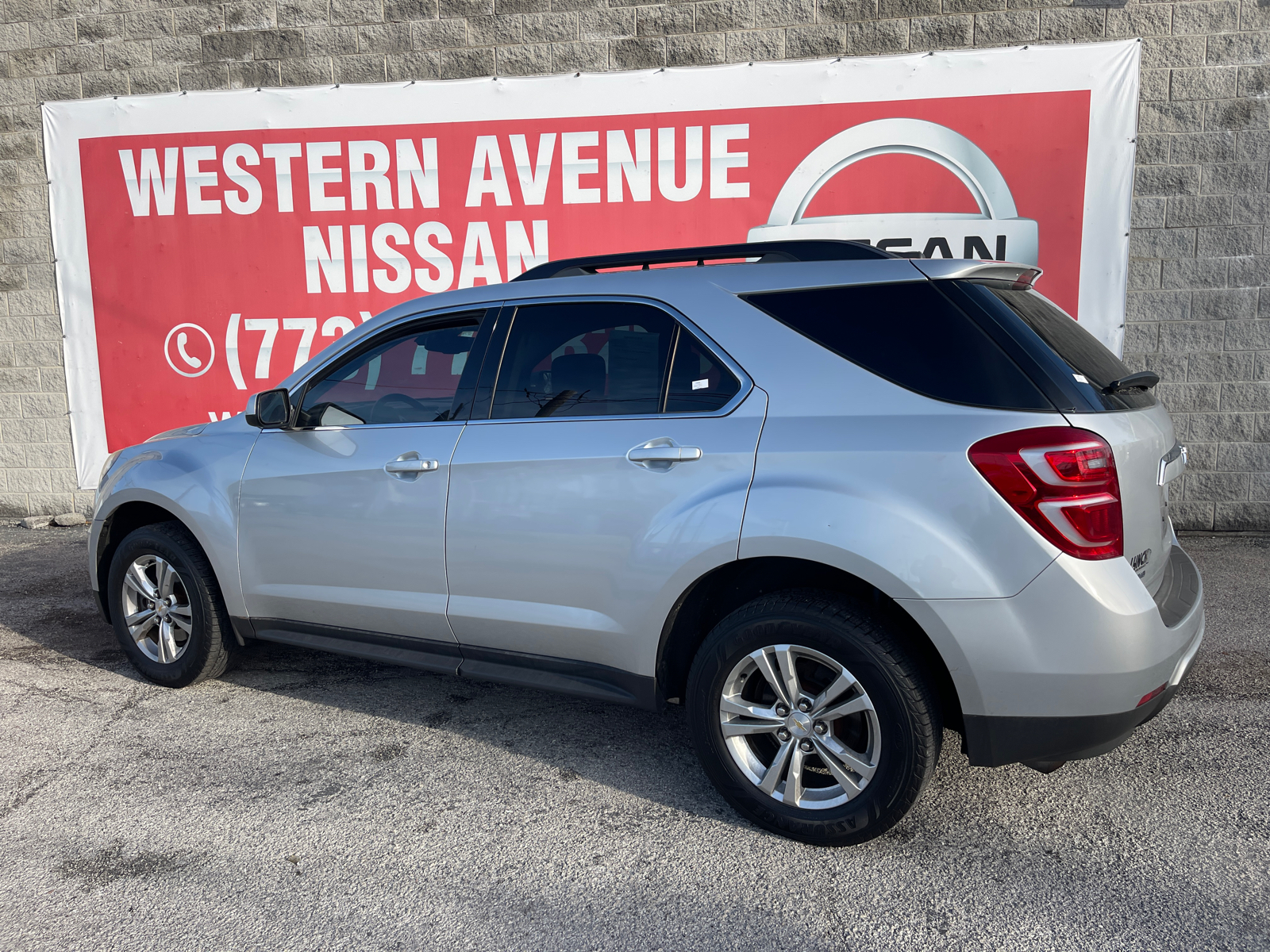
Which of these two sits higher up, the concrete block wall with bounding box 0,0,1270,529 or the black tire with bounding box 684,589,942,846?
the concrete block wall with bounding box 0,0,1270,529

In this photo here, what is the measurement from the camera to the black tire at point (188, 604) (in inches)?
157

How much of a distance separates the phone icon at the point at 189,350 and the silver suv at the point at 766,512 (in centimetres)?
448

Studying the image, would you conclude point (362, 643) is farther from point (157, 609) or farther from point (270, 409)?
point (157, 609)

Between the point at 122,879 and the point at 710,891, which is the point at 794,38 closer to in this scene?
the point at 710,891

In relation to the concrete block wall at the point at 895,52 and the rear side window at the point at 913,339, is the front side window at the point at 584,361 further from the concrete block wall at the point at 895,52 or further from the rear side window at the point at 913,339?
the concrete block wall at the point at 895,52

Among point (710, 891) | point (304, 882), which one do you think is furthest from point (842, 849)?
point (304, 882)

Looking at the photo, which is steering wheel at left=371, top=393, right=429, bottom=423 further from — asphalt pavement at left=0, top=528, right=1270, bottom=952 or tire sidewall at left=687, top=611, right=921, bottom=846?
tire sidewall at left=687, top=611, right=921, bottom=846

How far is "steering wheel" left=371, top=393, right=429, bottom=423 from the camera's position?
3.50 metres

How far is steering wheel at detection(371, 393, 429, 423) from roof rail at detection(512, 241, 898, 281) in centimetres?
64

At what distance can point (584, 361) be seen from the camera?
3.19 m

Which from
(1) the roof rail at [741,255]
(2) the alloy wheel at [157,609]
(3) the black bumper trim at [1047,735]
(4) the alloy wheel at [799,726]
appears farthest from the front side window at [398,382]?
(3) the black bumper trim at [1047,735]

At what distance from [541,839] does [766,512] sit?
1239mm

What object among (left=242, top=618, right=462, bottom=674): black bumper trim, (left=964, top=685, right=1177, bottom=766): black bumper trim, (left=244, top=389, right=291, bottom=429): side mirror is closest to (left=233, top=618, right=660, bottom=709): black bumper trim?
(left=242, top=618, right=462, bottom=674): black bumper trim

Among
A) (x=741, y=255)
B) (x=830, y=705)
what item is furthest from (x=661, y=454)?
(x=830, y=705)
